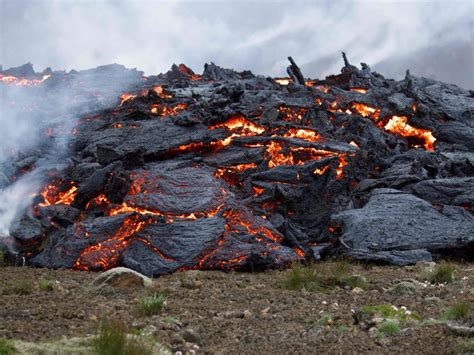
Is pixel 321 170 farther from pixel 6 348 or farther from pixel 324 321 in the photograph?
pixel 6 348

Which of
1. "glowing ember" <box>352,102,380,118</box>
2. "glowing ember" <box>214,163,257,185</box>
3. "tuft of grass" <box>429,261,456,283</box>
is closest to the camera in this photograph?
"tuft of grass" <box>429,261,456,283</box>

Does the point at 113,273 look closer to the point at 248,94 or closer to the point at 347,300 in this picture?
the point at 347,300

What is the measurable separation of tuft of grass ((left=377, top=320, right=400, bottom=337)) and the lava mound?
817 cm

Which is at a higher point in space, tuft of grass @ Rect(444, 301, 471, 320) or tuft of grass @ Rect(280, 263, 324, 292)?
tuft of grass @ Rect(280, 263, 324, 292)

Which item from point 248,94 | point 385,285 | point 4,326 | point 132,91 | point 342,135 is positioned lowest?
point 385,285

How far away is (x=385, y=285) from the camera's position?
42.9 feet

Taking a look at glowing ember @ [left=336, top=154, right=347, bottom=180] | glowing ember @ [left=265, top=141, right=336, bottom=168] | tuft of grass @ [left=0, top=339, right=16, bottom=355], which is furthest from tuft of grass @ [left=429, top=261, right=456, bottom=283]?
glowing ember @ [left=265, top=141, right=336, bottom=168]

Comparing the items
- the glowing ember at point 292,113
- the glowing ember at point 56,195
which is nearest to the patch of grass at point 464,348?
the glowing ember at point 56,195

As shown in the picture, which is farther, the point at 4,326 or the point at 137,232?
the point at 137,232

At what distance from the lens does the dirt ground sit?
7.50 metres

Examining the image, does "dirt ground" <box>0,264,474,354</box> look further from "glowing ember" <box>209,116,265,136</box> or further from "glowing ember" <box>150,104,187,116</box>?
"glowing ember" <box>150,104,187,116</box>

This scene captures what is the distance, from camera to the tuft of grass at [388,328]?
7.89 meters

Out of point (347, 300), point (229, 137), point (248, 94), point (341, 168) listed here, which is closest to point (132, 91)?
point (248, 94)

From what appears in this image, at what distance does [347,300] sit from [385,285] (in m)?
2.44
